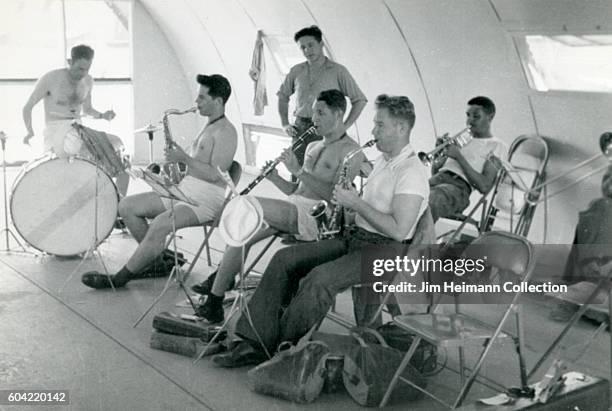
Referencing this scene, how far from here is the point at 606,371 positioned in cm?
394

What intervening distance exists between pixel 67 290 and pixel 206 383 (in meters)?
1.87

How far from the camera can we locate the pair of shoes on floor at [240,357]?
3934 mm

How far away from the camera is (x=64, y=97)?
6.24 m

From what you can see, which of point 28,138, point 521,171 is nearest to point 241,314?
point 521,171

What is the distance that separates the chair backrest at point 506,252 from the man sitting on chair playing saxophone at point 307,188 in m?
0.99

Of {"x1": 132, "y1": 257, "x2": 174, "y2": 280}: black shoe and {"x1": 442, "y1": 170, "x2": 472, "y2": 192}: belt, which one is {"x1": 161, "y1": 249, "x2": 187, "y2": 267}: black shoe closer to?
{"x1": 132, "y1": 257, "x2": 174, "y2": 280}: black shoe

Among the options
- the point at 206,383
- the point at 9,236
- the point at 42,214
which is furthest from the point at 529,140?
the point at 9,236

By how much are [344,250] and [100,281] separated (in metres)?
1.97

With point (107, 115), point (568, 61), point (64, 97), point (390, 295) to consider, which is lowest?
point (390, 295)

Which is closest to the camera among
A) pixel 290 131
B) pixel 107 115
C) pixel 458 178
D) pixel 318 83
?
pixel 458 178

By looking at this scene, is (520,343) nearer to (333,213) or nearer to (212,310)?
(333,213)

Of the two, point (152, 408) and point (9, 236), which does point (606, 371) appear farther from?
point (9, 236)

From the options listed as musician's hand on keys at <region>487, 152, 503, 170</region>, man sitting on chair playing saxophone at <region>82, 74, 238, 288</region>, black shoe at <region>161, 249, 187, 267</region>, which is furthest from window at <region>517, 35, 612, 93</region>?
black shoe at <region>161, 249, 187, 267</region>

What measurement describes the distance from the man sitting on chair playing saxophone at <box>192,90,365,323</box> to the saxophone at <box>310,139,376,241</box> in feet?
0.10
